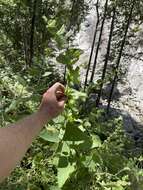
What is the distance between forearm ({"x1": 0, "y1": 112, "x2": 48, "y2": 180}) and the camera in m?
1.55

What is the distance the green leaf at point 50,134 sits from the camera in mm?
2385

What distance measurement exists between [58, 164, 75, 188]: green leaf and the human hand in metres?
0.56

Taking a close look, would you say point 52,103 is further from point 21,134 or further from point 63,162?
point 63,162

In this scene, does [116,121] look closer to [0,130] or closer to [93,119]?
[93,119]

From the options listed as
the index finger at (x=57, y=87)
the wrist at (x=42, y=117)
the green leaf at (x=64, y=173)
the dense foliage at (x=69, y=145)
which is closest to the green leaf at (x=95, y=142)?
the dense foliage at (x=69, y=145)

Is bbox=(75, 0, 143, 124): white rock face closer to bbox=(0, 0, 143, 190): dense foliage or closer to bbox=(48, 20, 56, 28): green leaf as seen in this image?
bbox=(0, 0, 143, 190): dense foliage

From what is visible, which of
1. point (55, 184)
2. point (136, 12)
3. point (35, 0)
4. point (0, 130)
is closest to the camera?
point (0, 130)

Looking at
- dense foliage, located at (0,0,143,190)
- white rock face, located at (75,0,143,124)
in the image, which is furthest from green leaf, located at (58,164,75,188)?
white rock face, located at (75,0,143,124)

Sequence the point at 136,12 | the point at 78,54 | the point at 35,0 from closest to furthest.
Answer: the point at 78,54 < the point at 35,0 < the point at 136,12

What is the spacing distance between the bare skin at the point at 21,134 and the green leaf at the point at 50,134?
544mm

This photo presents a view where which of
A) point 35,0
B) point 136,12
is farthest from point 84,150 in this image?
point 136,12

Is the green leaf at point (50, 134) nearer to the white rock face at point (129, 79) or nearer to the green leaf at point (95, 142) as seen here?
the green leaf at point (95, 142)

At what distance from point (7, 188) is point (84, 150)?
0.42 metres

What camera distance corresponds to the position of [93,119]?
8.57 feet
